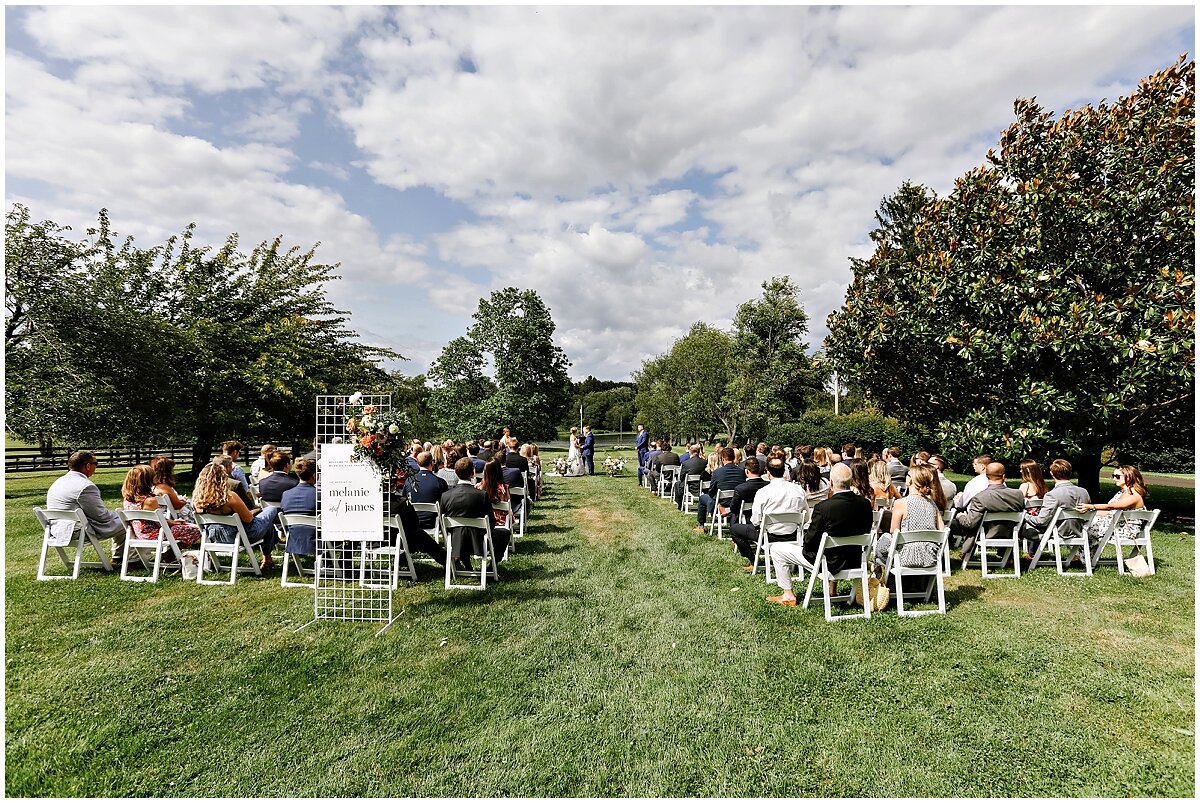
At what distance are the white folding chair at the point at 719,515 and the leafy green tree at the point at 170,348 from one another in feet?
44.3

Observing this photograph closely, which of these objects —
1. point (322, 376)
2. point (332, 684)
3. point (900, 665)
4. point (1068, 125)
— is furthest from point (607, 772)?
point (322, 376)

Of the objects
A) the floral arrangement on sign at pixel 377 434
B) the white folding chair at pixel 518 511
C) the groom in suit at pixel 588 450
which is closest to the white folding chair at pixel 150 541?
the floral arrangement on sign at pixel 377 434

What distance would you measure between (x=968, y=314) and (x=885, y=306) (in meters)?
1.65

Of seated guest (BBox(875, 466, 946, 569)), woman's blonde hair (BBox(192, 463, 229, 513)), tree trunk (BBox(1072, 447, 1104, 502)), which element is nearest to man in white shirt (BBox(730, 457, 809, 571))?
seated guest (BBox(875, 466, 946, 569))

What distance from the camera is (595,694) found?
420 cm

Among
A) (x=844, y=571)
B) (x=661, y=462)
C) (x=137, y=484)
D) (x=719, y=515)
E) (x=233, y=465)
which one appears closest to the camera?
(x=844, y=571)

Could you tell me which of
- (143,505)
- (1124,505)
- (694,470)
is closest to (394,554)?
(143,505)

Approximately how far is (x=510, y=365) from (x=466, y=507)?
27.9 m

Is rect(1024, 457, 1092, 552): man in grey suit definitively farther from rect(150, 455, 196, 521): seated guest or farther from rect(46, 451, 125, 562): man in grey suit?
rect(46, 451, 125, 562): man in grey suit

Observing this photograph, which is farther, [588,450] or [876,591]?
[588,450]

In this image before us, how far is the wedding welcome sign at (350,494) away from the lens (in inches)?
220

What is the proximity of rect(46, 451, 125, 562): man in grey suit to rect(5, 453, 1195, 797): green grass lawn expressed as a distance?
2.48 feet

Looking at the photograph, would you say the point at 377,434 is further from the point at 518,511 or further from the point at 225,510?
the point at 518,511

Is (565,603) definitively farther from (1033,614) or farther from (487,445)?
(487,445)
